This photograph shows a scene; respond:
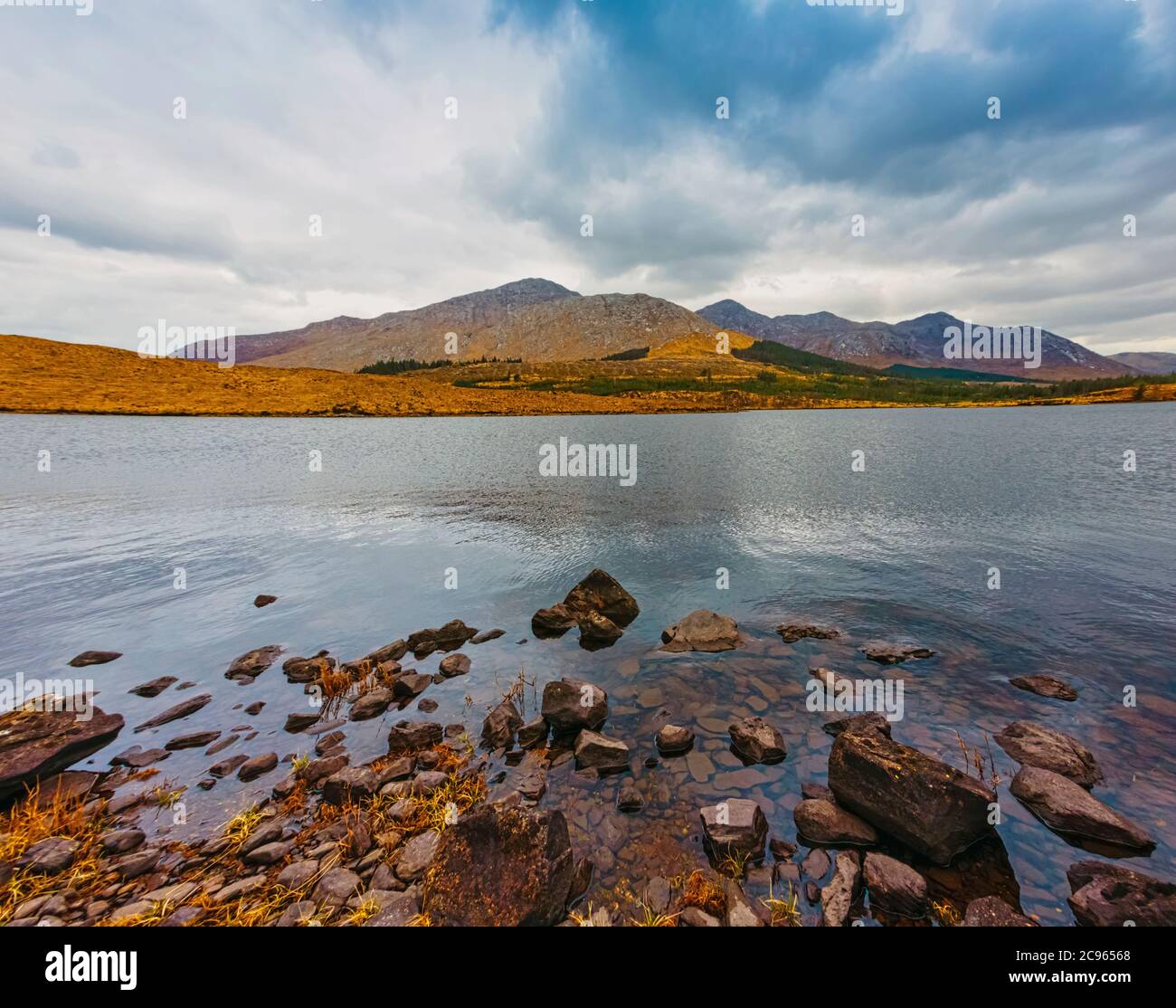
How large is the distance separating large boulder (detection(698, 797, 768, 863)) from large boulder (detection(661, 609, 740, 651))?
301 inches

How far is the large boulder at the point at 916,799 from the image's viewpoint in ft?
26.8

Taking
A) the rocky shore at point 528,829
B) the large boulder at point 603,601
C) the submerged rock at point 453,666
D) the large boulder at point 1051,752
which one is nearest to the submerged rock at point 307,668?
the rocky shore at point 528,829

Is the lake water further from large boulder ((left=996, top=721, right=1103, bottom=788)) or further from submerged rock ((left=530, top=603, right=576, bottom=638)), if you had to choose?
submerged rock ((left=530, top=603, right=576, bottom=638))

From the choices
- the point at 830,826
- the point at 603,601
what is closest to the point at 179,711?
the point at 603,601

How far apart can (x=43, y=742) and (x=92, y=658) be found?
709cm

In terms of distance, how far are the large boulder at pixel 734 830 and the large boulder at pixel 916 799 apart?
2.06 m

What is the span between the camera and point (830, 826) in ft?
28.5

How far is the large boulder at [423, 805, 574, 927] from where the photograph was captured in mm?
6867

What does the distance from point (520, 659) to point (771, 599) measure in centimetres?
1195

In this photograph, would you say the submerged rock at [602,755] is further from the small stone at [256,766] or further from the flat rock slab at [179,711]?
the flat rock slab at [179,711]

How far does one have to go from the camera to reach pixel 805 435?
4077 inches
